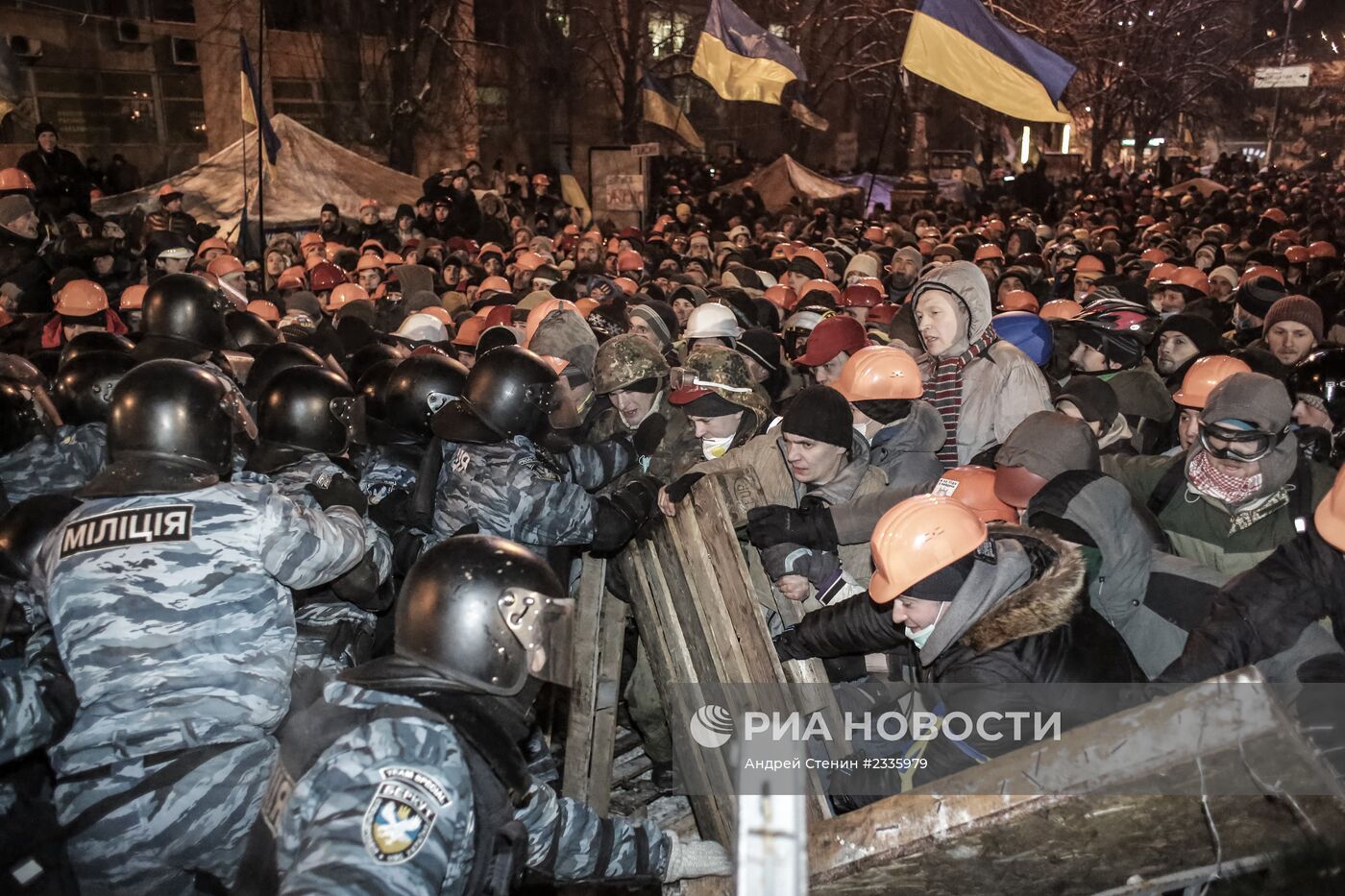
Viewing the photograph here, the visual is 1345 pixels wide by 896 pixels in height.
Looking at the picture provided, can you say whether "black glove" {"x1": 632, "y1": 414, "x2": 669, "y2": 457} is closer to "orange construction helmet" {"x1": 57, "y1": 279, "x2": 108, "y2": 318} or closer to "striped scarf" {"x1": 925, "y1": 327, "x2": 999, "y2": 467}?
"striped scarf" {"x1": 925, "y1": 327, "x2": 999, "y2": 467}

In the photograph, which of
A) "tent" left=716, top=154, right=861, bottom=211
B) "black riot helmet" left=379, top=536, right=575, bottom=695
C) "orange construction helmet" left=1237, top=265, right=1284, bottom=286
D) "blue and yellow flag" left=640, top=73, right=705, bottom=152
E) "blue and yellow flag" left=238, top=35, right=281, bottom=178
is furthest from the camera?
"tent" left=716, top=154, right=861, bottom=211

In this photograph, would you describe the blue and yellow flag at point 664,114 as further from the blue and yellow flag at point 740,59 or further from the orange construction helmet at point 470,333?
the orange construction helmet at point 470,333

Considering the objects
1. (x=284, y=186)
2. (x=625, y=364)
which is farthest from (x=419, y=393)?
(x=284, y=186)

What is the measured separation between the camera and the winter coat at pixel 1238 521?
13.8 feet

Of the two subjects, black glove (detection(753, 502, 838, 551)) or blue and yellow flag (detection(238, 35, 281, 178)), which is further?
blue and yellow flag (detection(238, 35, 281, 178))

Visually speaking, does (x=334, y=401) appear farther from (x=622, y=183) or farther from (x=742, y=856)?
(x=622, y=183)

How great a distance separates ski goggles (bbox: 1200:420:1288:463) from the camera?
4164 mm

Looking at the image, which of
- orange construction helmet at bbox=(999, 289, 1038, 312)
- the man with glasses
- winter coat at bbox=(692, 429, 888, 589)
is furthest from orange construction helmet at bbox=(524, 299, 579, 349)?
orange construction helmet at bbox=(999, 289, 1038, 312)

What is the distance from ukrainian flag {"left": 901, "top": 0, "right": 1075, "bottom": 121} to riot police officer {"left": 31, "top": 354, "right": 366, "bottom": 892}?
7.97 meters

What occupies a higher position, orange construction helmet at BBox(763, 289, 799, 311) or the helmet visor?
orange construction helmet at BBox(763, 289, 799, 311)

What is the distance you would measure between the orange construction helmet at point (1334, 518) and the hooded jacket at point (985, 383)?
2.46 metres

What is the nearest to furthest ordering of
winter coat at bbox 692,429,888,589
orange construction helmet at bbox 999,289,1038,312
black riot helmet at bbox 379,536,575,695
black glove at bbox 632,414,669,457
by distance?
black riot helmet at bbox 379,536,575,695 < winter coat at bbox 692,429,888,589 < black glove at bbox 632,414,669,457 < orange construction helmet at bbox 999,289,1038,312

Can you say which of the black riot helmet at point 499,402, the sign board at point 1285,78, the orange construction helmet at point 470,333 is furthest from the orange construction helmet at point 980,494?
the sign board at point 1285,78

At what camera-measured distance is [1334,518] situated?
3.23m
